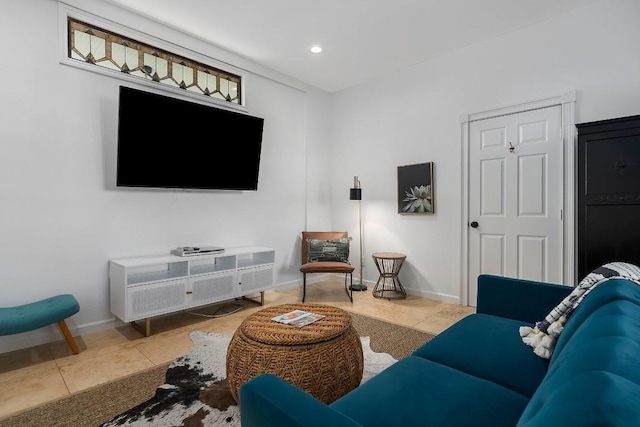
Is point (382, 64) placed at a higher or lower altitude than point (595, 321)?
higher

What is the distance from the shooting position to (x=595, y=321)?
0.98 metres

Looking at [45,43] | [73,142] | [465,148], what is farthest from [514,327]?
[45,43]

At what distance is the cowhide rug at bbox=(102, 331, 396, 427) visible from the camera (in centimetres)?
180

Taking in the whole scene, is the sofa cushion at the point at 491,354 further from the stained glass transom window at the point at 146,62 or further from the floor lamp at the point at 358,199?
the stained glass transom window at the point at 146,62

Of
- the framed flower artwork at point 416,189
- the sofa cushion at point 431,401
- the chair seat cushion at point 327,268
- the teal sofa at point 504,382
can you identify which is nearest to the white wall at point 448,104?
the framed flower artwork at point 416,189

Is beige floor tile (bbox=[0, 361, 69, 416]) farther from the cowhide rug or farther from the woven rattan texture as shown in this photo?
the woven rattan texture

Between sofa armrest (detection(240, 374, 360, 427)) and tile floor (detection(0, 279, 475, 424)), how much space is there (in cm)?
180

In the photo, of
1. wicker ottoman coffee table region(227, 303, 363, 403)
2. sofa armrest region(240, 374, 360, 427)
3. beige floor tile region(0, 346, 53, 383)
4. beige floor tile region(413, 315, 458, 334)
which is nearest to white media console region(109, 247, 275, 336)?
beige floor tile region(0, 346, 53, 383)

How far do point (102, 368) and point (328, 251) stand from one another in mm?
2688

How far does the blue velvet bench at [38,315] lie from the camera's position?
2.27m

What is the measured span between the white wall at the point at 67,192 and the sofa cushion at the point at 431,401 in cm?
280

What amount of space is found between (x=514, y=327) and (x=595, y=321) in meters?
0.98

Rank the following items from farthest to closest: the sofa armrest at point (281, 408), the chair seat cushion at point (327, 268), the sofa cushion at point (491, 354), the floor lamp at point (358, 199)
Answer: the floor lamp at point (358, 199) < the chair seat cushion at point (327, 268) < the sofa cushion at point (491, 354) < the sofa armrest at point (281, 408)

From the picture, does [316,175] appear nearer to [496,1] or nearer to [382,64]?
[382,64]
